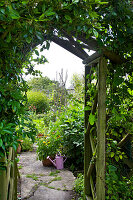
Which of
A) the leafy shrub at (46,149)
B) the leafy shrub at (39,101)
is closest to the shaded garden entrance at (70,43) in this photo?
the leafy shrub at (46,149)

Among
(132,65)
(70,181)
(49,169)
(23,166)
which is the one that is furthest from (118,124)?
(23,166)

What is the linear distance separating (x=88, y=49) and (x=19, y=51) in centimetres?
63

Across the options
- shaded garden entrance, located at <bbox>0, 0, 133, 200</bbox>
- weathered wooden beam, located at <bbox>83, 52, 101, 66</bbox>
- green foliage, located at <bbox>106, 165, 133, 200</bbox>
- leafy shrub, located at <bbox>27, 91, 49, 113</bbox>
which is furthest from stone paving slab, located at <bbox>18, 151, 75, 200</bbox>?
leafy shrub, located at <bbox>27, 91, 49, 113</bbox>

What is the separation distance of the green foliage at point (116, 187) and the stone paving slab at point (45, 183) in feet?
2.40

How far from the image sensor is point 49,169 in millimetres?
3262

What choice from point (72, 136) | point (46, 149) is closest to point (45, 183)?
point (46, 149)

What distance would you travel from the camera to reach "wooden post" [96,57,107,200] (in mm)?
1574

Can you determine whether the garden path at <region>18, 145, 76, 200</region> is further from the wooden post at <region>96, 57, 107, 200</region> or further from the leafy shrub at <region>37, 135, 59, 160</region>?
the wooden post at <region>96, 57, 107, 200</region>

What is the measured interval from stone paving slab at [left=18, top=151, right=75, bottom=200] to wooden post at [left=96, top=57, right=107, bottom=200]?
88 centimetres

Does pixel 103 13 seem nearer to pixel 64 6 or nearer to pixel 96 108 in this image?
pixel 64 6

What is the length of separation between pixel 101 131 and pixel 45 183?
1.54m

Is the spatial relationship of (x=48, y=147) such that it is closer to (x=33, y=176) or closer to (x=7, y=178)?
(x=33, y=176)

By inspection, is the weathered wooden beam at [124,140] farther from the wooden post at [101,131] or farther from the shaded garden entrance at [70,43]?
the wooden post at [101,131]

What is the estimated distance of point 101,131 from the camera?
5.24 ft
